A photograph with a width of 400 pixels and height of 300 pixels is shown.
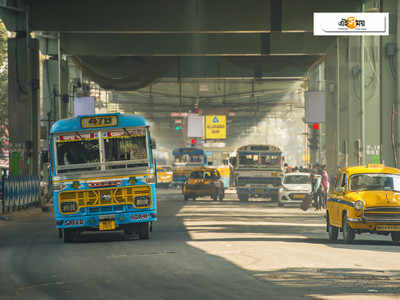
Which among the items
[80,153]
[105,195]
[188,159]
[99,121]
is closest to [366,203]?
[105,195]

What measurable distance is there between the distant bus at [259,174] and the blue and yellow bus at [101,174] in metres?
26.8

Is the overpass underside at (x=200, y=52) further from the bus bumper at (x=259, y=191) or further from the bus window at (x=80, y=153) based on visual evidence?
the bus window at (x=80, y=153)

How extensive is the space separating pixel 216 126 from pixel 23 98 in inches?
1881

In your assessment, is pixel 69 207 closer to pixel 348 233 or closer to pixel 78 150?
pixel 78 150

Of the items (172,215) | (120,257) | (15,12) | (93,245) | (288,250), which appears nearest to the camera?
(120,257)

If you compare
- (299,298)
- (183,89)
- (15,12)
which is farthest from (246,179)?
(299,298)

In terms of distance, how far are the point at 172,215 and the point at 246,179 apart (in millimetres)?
14505

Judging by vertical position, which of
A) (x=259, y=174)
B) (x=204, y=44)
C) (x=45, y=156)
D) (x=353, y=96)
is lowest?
(x=259, y=174)

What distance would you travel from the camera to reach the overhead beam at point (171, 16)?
1361 inches

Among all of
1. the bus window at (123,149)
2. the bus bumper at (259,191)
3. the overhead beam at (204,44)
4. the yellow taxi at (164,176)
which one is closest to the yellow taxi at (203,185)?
the bus bumper at (259,191)

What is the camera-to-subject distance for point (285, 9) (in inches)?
1364

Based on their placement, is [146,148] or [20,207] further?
[20,207]

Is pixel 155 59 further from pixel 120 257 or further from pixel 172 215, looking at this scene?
pixel 120 257

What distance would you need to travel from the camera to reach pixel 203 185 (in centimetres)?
4719
